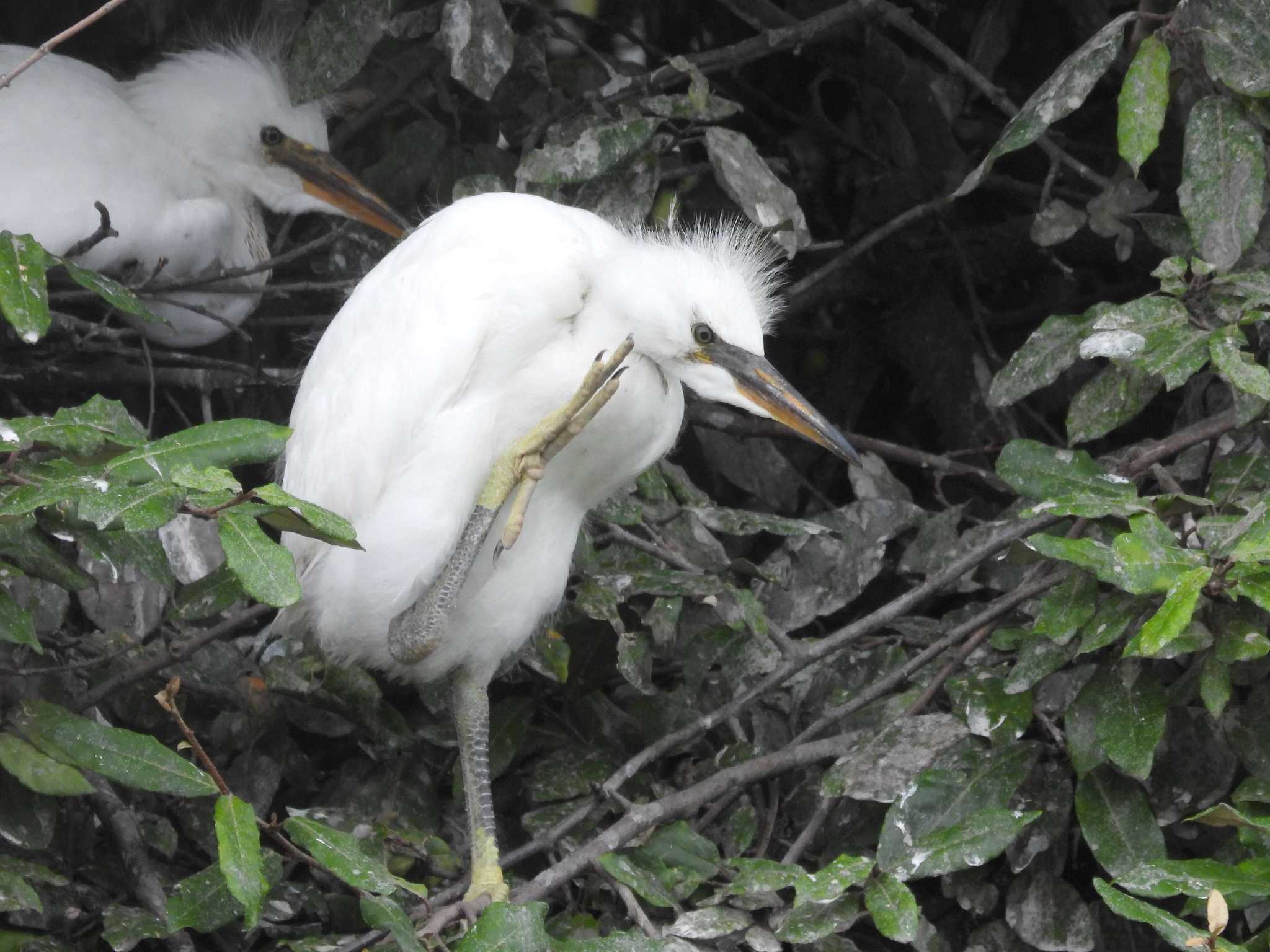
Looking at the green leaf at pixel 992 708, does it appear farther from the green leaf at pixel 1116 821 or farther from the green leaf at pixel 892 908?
the green leaf at pixel 892 908

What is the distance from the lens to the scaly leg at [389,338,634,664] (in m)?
1.70

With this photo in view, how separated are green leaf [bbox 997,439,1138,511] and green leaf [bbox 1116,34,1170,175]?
361 mm

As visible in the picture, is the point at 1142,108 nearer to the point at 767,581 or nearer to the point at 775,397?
the point at 775,397

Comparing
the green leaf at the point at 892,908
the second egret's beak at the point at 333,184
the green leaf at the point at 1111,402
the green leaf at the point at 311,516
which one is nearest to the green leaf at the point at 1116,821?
the green leaf at the point at 892,908

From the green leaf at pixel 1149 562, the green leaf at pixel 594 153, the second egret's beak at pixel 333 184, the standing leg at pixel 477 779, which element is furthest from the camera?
the second egret's beak at pixel 333 184

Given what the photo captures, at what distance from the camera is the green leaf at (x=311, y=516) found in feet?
4.23

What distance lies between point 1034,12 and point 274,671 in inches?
73.4

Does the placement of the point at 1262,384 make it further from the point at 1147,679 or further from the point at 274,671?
the point at 274,671

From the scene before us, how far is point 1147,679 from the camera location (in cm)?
167

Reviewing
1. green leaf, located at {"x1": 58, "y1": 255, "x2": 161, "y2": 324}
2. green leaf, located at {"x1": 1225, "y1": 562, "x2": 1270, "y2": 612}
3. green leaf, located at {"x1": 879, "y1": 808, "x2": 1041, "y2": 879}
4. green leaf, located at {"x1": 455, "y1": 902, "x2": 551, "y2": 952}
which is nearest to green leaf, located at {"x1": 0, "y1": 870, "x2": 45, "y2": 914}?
green leaf, located at {"x1": 455, "y1": 902, "x2": 551, "y2": 952}

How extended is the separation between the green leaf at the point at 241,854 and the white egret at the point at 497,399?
53cm

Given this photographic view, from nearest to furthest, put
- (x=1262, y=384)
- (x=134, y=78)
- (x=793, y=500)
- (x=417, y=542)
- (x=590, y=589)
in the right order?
(x=1262, y=384), (x=417, y=542), (x=590, y=589), (x=793, y=500), (x=134, y=78)

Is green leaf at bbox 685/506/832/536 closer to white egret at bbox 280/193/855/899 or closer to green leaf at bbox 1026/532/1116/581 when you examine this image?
white egret at bbox 280/193/855/899

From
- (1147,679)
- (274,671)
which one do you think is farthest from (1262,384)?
(274,671)
